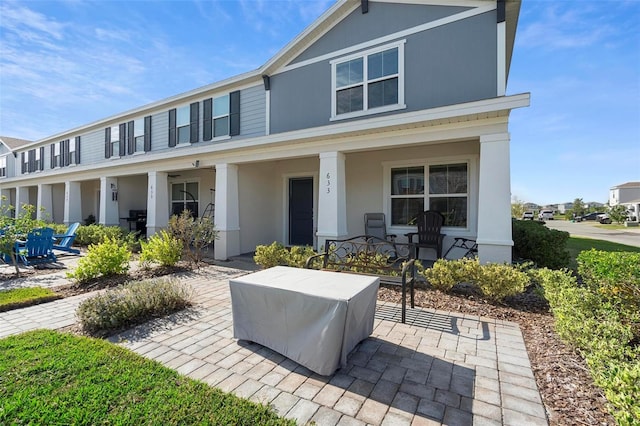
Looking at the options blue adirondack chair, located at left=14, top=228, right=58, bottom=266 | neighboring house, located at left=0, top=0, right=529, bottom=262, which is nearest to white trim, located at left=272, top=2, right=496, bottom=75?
neighboring house, located at left=0, top=0, right=529, bottom=262

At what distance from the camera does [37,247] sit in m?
7.59

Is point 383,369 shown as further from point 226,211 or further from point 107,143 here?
point 107,143

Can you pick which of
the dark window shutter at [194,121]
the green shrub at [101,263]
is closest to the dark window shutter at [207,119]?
the dark window shutter at [194,121]

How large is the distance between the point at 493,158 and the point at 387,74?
3154 mm

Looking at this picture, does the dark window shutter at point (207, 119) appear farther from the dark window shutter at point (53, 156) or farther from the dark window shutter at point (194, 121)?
the dark window shutter at point (53, 156)

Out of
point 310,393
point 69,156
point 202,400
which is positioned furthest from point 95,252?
point 69,156

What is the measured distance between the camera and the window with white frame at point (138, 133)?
38.0ft

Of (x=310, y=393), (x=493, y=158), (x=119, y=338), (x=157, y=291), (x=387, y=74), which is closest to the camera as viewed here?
(x=310, y=393)

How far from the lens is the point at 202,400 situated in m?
2.21

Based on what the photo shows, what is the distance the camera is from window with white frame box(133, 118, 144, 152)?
11.6 metres

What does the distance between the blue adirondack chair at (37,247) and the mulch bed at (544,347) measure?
3.19 meters

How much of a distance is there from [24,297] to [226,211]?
4.50 meters

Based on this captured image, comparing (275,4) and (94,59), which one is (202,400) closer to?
(275,4)

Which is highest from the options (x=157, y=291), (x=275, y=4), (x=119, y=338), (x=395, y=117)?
(x=275, y=4)
